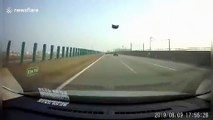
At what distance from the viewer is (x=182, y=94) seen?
5766mm

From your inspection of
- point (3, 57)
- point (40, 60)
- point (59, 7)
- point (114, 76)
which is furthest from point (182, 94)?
point (40, 60)

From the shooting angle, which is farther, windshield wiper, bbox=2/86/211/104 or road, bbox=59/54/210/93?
road, bbox=59/54/210/93

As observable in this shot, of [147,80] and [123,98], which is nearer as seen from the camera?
[123,98]

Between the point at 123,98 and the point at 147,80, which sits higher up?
the point at 147,80

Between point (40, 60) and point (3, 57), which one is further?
point (40, 60)

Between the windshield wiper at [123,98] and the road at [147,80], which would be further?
the road at [147,80]

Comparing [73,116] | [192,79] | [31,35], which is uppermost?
[31,35]

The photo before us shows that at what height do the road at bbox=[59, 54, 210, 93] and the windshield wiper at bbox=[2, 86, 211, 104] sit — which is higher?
the road at bbox=[59, 54, 210, 93]

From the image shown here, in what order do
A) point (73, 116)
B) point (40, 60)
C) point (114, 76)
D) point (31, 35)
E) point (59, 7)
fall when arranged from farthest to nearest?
point (40, 60) → point (114, 76) → point (31, 35) → point (59, 7) → point (73, 116)

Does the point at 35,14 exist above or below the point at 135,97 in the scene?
above

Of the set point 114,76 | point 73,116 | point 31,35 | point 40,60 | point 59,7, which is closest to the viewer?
point 73,116

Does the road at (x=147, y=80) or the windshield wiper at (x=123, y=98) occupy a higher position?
the road at (x=147, y=80)

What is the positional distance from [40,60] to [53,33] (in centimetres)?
138

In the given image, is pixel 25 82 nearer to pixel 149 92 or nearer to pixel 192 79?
pixel 149 92
